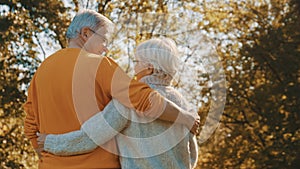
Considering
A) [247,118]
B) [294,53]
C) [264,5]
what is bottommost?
[247,118]

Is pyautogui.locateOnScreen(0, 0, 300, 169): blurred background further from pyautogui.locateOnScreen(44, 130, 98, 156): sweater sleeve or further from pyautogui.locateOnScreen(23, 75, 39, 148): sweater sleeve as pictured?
pyautogui.locateOnScreen(44, 130, 98, 156): sweater sleeve

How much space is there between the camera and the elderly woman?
2.81 metres

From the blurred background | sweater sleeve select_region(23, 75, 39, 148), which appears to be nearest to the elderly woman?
sweater sleeve select_region(23, 75, 39, 148)

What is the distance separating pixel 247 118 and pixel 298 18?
8.88 ft

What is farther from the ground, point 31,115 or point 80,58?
point 80,58

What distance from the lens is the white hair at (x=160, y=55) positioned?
296 cm

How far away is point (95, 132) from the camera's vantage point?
2820 mm

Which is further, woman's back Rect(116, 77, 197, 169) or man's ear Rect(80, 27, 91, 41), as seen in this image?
man's ear Rect(80, 27, 91, 41)

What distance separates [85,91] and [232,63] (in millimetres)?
13254

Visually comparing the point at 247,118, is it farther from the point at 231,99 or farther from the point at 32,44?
the point at 32,44

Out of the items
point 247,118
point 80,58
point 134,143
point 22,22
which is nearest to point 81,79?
point 80,58

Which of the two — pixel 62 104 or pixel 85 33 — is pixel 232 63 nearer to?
pixel 85 33

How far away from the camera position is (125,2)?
1430 cm

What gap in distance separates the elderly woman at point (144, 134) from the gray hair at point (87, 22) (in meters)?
0.23
